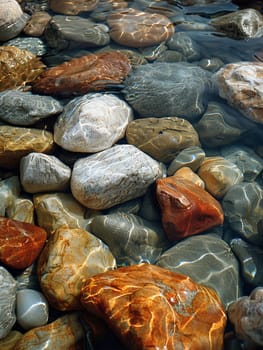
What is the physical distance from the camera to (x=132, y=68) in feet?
21.0

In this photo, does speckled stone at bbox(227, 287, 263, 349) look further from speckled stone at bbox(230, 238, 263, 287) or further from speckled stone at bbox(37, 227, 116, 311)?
speckled stone at bbox(37, 227, 116, 311)

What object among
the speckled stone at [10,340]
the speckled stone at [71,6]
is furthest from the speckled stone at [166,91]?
the speckled stone at [10,340]

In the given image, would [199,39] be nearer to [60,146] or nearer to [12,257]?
[60,146]

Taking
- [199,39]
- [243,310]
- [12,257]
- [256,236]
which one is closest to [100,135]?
[12,257]

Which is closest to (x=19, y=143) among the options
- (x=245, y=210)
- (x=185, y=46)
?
(x=245, y=210)

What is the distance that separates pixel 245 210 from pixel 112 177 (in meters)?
1.63

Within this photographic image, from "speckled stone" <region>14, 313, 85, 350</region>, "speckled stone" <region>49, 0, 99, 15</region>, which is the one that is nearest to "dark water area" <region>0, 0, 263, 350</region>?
"speckled stone" <region>14, 313, 85, 350</region>

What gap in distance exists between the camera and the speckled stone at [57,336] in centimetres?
362

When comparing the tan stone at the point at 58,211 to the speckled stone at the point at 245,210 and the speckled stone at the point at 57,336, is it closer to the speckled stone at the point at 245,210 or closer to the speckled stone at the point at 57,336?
the speckled stone at the point at 57,336

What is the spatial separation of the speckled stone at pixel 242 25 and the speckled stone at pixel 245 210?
335cm

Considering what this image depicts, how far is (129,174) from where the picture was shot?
4633 mm

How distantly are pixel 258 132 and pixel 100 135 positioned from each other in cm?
227

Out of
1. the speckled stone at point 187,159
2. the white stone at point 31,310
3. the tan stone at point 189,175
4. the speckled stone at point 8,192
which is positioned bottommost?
the white stone at point 31,310

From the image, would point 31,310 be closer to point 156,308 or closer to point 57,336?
point 57,336
